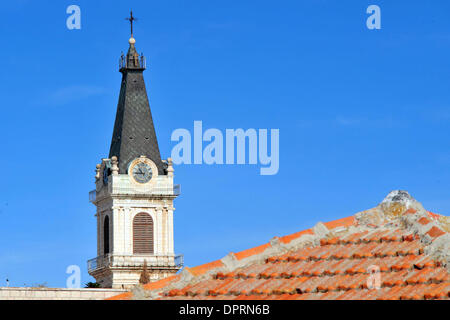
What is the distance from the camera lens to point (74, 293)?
78.9m

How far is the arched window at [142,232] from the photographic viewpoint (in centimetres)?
10838

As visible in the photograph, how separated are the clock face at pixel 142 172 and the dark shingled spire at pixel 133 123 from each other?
2.35ft

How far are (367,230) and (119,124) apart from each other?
93.6 meters

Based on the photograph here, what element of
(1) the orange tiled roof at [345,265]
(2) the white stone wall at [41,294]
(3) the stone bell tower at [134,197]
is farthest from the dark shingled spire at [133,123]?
(1) the orange tiled roof at [345,265]

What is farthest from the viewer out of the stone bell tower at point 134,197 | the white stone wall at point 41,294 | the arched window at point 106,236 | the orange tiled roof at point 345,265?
the arched window at point 106,236

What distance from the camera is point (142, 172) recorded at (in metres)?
109

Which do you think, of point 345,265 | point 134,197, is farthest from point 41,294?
point 345,265

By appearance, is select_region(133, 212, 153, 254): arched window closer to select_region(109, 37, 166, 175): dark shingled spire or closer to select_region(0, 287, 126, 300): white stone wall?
select_region(109, 37, 166, 175): dark shingled spire

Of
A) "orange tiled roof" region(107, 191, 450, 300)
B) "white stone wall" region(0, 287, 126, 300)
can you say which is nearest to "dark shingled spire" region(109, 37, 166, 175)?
"white stone wall" region(0, 287, 126, 300)

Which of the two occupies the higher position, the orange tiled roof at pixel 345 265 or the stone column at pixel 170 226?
the stone column at pixel 170 226

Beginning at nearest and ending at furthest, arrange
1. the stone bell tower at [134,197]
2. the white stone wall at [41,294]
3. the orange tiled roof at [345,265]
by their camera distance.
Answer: the orange tiled roof at [345,265] < the white stone wall at [41,294] < the stone bell tower at [134,197]

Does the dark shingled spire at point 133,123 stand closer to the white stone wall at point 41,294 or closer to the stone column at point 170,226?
the stone column at point 170,226

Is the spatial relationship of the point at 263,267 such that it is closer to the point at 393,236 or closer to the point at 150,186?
the point at 393,236

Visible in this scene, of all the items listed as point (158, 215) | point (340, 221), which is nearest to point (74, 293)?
point (158, 215)
